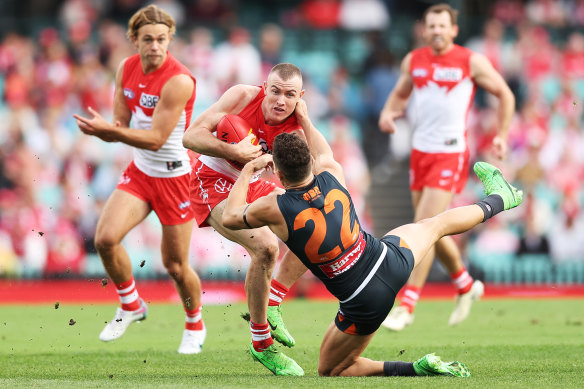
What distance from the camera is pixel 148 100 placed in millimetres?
9680

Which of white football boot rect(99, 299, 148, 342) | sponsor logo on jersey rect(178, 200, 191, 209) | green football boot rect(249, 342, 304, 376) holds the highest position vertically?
sponsor logo on jersey rect(178, 200, 191, 209)

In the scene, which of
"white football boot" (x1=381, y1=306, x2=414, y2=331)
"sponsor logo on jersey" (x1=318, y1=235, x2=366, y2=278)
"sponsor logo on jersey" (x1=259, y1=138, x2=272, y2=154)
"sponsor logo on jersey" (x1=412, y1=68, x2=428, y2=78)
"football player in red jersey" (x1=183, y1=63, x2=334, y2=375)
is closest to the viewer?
"sponsor logo on jersey" (x1=318, y1=235, x2=366, y2=278)

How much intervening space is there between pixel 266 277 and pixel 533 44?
43.3 feet

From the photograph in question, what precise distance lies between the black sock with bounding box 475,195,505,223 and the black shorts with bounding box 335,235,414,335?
90 cm

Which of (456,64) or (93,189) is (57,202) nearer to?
(93,189)

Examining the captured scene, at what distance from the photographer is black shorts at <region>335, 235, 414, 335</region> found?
295 inches

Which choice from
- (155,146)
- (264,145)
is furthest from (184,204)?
(264,145)

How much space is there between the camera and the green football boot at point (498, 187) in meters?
8.48

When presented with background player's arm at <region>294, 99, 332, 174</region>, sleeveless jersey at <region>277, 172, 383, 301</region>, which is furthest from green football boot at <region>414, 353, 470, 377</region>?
background player's arm at <region>294, 99, 332, 174</region>

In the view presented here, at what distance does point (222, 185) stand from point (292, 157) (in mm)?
1844

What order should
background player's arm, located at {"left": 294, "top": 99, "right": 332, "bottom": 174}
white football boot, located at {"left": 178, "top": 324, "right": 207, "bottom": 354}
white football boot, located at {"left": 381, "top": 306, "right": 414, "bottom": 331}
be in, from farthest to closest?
white football boot, located at {"left": 381, "top": 306, "right": 414, "bottom": 331} → white football boot, located at {"left": 178, "top": 324, "right": 207, "bottom": 354} → background player's arm, located at {"left": 294, "top": 99, "right": 332, "bottom": 174}

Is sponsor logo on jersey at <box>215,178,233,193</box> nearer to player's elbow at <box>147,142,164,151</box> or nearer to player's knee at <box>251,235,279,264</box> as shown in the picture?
player's knee at <box>251,235,279,264</box>

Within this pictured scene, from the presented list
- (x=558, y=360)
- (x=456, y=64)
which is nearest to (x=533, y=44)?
(x=456, y=64)

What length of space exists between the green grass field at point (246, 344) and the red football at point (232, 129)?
1945 mm
